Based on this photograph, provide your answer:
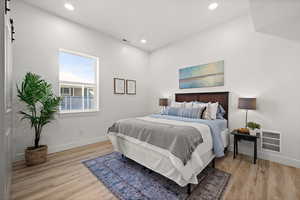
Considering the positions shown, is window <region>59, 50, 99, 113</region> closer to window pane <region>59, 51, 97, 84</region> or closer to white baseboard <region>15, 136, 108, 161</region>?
window pane <region>59, 51, 97, 84</region>

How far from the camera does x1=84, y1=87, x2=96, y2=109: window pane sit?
339cm

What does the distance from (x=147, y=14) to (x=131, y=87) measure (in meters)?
2.20

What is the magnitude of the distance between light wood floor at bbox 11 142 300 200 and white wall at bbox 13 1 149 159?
63 centimetres

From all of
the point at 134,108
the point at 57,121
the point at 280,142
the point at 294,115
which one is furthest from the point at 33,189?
the point at 294,115

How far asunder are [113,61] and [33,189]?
127 inches

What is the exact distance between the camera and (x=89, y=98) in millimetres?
3469

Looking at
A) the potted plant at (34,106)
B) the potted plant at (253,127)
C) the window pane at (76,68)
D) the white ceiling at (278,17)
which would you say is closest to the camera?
the white ceiling at (278,17)

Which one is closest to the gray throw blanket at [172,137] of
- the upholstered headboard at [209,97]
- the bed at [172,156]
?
the bed at [172,156]

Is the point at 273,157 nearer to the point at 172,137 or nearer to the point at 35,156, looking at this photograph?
the point at 172,137

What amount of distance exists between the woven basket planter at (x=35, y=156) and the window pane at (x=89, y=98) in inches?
53.8

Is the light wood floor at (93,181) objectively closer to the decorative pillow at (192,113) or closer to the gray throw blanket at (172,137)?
the gray throw blanket at (172,137)

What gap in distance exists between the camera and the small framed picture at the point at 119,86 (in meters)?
3.84

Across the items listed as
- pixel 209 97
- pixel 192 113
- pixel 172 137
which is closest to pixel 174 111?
pixel 192 113

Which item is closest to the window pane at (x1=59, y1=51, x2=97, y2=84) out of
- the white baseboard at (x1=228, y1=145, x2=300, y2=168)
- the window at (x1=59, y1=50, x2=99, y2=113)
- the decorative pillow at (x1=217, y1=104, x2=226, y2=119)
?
the window at (x1=59, y1=50, x2=99, y2=113)
